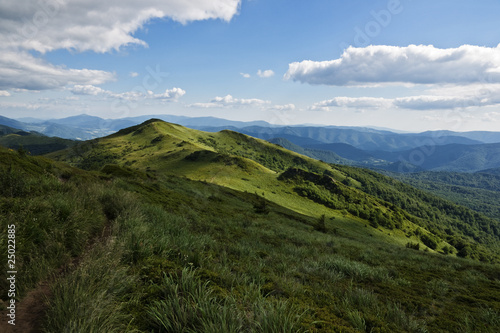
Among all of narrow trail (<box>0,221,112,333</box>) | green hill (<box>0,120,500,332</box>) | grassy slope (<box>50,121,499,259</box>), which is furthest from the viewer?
grassy slope (<box>50,121,499,259</box>)

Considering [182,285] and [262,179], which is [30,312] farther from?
[262,179]

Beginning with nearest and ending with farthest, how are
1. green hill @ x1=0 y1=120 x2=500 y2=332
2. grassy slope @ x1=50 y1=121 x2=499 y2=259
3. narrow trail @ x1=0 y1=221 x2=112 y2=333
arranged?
narrow trail @ x1=0 y1=221 x2=112 y2=333 < green hill @ x1=0 y1=120 x2=500 y2=332 < grassy slope @ x1=50 y1=121 x2=499 y2=259

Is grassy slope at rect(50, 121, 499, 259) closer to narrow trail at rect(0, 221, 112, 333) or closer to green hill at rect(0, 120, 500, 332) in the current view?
green hill at rect(0, 120, 500, 332)

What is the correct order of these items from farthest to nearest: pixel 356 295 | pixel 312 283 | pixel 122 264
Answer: pixel 312 283, pixel 356 295, pixel 122 264

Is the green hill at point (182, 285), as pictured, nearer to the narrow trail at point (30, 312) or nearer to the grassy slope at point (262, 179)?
the narrow trail at point (30, 312)

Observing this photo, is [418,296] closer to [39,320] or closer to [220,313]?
[220,313]

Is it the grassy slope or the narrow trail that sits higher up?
the narrow trail

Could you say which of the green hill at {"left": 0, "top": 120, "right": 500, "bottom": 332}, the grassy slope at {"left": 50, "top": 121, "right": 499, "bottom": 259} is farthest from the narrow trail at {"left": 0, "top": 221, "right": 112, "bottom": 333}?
the grassy slope at {"left": 50, "top": 121, "right": 499, "bottom": 259}

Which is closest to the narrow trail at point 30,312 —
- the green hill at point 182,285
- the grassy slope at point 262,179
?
the green hill at point 182,285

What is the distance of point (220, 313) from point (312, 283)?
3.89 meters

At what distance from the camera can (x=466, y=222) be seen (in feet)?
618

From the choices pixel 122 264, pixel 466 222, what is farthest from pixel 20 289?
pixel 466 222

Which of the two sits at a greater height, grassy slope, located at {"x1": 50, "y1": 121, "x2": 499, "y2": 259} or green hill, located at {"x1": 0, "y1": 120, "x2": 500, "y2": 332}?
green hill, located at {"x1": 0, "y1": 120, "x2": 500, "y2": 332}

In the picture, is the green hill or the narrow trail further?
the green hill
